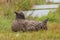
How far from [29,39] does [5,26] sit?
232cm

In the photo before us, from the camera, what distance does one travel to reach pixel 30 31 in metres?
8.12

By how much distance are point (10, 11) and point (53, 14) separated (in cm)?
190

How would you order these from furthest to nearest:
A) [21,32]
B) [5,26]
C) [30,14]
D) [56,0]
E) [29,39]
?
[56,0] → [30,14] → [5,26] → [21,32] → [29,39]

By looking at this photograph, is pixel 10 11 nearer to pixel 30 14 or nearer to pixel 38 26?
pixel 30 14

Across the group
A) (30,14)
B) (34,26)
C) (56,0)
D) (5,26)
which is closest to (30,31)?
(34,26)

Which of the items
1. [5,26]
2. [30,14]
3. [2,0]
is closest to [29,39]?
[5,26]

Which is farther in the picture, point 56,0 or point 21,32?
point 56,0

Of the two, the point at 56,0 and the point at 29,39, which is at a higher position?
the point at 29,39

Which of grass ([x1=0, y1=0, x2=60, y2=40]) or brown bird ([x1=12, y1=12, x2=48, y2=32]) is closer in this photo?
grass ([x1=0, y1=0, x2=60, y2=40])

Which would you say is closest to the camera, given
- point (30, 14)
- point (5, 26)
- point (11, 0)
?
point (5, 26)

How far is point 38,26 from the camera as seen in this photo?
8258 millimetres

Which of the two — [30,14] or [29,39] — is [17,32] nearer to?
[29,39]

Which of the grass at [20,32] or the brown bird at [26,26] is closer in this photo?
the grass at [20,32]

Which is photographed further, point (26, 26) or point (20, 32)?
point (26, 26)
